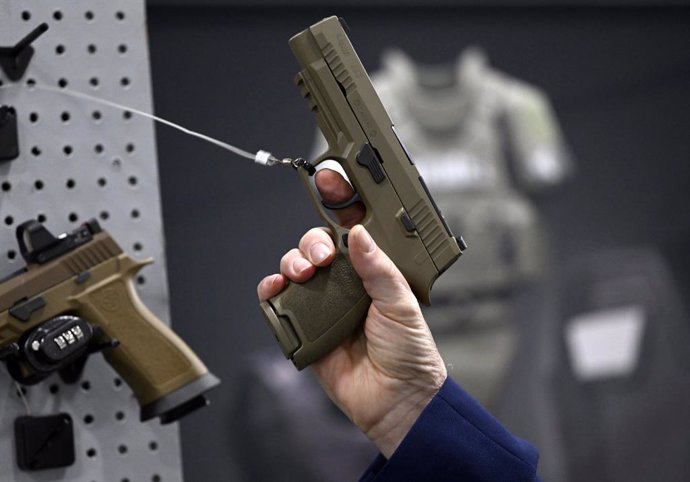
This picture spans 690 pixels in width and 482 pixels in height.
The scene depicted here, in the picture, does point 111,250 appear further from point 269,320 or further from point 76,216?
point 269,320

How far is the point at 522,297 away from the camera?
10.3 feet

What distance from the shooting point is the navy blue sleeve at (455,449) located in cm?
140

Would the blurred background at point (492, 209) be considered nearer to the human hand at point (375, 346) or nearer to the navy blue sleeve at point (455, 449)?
the human hand at point (375, 346)

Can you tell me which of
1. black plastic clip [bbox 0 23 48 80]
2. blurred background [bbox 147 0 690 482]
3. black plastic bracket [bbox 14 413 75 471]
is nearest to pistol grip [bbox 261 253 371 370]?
black plastic bracket [bbox 14 413 75 471]

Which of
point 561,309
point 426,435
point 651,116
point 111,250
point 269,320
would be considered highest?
point 111,250

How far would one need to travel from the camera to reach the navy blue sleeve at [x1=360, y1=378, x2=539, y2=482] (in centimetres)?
140

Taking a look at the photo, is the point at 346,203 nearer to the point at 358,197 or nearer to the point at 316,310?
the point at 358,197

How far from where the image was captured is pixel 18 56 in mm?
1571

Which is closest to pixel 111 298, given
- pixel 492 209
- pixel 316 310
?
pixel 316 310

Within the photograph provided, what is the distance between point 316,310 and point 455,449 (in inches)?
10.8

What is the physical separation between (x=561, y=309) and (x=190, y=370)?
6.19ft

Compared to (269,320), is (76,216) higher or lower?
higher

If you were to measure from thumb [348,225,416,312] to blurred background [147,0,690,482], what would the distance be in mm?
1366

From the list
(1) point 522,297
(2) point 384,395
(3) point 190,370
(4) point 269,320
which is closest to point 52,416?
(3) point 190,370
